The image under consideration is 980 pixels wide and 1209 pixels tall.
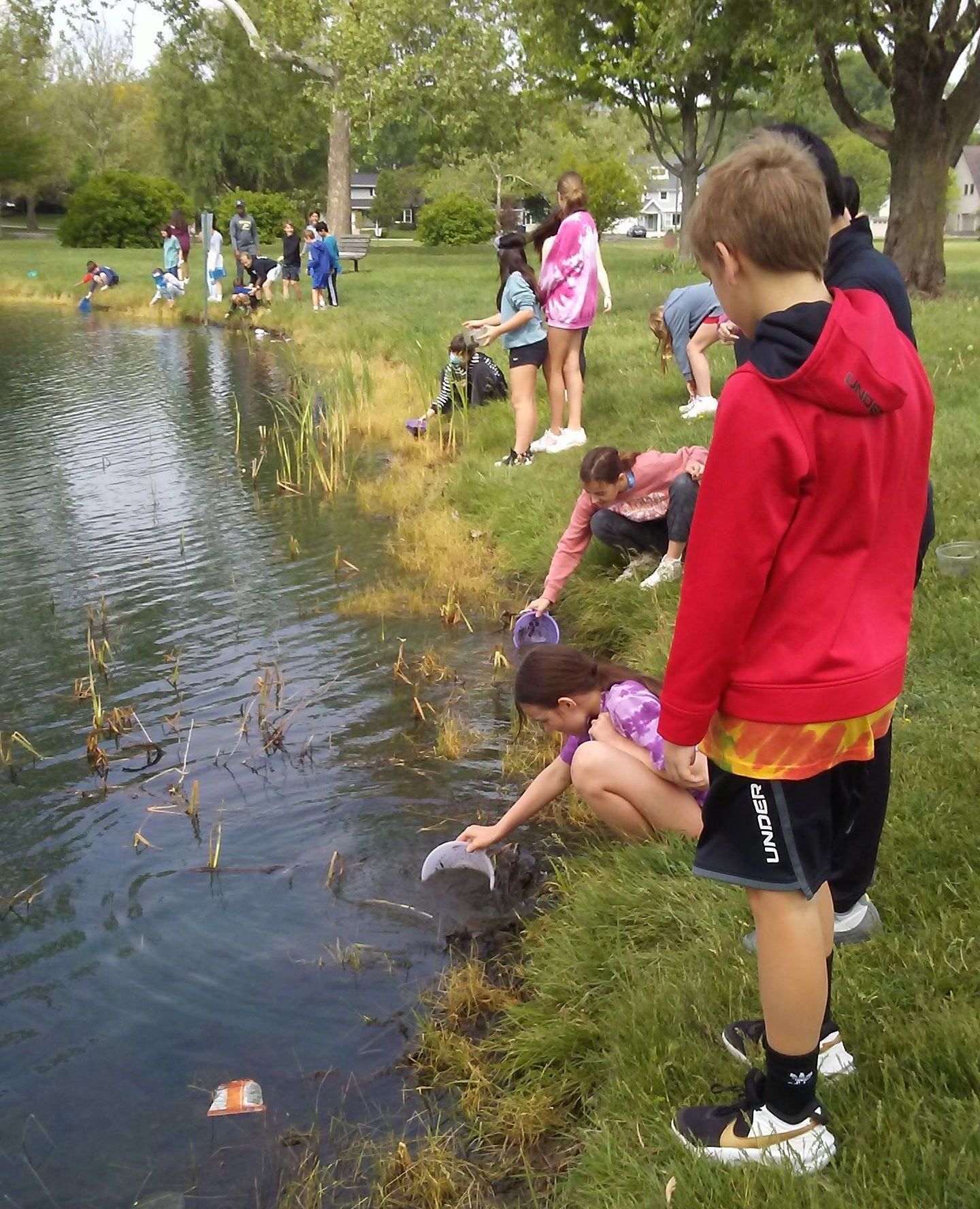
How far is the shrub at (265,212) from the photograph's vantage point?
42.1 m

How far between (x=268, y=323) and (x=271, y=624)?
16122mm

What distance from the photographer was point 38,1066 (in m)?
3.66

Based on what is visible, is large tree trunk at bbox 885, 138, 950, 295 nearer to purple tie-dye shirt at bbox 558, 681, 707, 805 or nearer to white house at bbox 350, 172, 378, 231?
purple tie-dye shirt at bbox 558, 681, 707, 805

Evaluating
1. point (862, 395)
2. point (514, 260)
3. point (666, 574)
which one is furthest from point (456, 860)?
point (514, 260)

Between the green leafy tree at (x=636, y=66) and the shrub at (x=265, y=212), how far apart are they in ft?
39.0

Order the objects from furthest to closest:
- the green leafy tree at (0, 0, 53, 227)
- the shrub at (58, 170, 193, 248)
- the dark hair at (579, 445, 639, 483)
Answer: the green leafy tree at (0, 0, 53, 227), the shrub at (58, 170, 193, 248), the dark hair at (579, 445, 639, 483)

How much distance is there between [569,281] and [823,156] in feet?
20.4

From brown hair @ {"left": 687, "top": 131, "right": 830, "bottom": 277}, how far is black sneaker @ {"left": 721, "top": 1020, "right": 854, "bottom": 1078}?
1602 mm

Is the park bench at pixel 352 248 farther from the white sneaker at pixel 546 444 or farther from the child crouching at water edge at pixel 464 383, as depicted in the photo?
the white sneaker at pixel 546 444

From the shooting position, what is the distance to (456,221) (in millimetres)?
46531

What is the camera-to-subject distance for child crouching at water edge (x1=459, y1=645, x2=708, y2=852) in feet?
13.4

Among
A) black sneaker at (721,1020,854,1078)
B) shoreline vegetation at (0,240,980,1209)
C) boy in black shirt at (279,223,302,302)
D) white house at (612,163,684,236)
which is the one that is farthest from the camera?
white house at (612,163,684,236)

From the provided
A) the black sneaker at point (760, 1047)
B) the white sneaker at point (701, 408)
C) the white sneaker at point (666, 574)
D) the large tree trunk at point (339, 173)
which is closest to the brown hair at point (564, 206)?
the white sneaker at point (701, 408)

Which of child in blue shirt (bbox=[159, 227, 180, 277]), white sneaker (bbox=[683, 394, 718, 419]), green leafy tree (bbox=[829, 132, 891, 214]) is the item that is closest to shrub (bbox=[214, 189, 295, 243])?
child in blue shirt (bbox=[159, 227, 180, 277])
